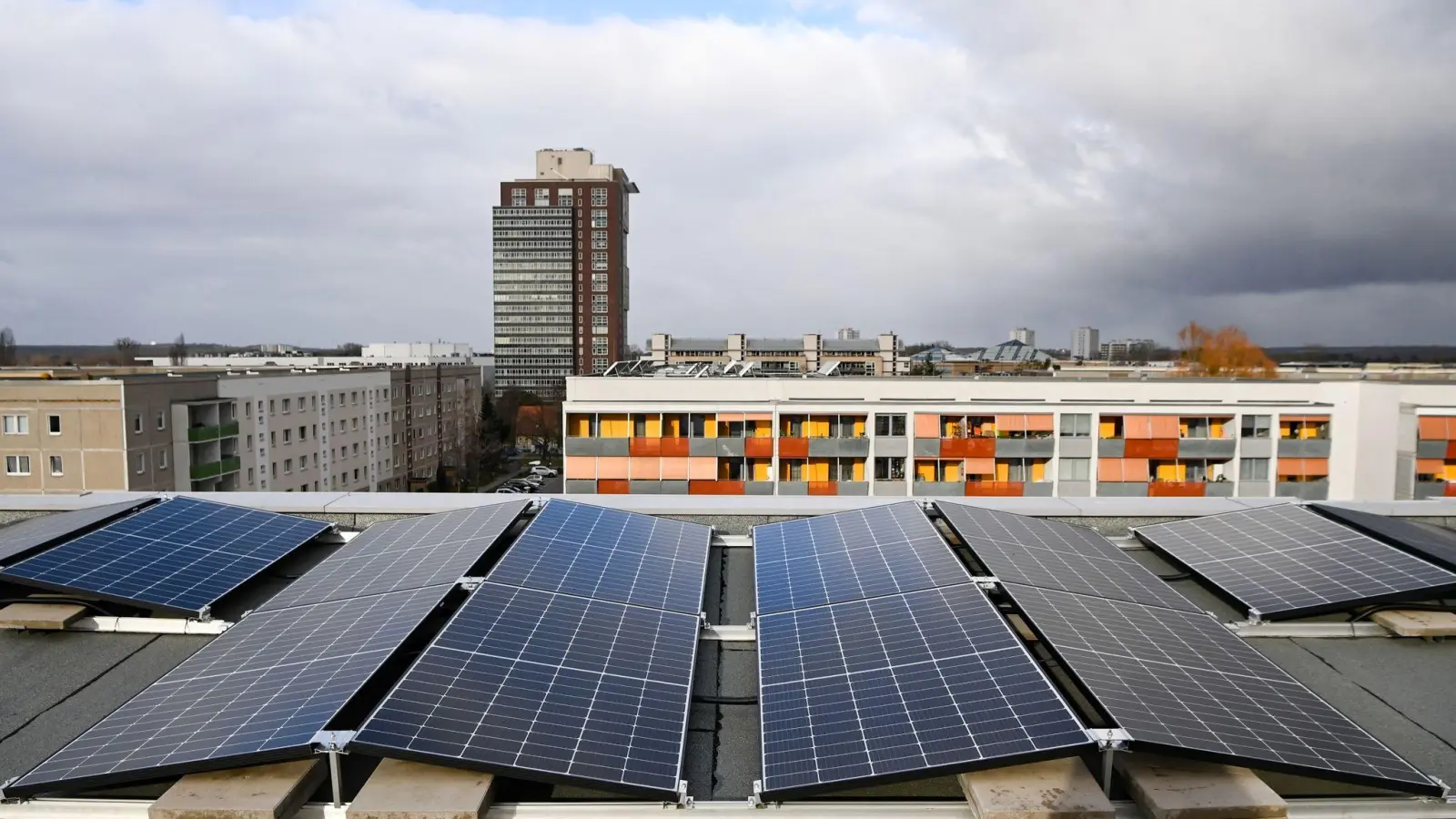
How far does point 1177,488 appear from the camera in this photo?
3403 cm

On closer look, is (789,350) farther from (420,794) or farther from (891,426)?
(420,794)

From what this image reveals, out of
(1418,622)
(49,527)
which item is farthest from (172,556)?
(1418,622)

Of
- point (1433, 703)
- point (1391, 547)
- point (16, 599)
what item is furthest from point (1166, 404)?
point (16, 599)

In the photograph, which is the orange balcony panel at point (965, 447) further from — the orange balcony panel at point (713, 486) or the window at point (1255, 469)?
the window at point (1255, 469)

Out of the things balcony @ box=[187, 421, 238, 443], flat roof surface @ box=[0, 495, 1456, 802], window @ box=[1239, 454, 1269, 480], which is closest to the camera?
flat roof surface @ box=[0, 495, 1456, 802]

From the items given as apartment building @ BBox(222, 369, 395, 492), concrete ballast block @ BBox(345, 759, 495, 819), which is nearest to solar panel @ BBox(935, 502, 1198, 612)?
concrete ballast block @ BBox(345, 759, 495, 819)

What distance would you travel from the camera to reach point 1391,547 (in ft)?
26.7

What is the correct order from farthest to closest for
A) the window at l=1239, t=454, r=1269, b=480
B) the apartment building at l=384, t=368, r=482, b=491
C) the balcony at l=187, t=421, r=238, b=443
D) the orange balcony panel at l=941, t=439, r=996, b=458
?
1. the apartment building at l=384, t=368, r=482, b=491
2. the balcony at l=187, t=421, r=238, b=443
3. the window at l=1239, t=454, r=1269, b=480
4. the orange balcony panel at l=941, t=439, r=996, b=458

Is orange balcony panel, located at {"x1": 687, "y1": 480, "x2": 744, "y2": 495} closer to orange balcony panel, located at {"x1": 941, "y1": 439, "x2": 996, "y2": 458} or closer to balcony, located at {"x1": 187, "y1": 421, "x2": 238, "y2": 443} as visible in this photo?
orange balcony panel, located at {"x1": 941, "y1": 439, "x2": 996, "y2": 458}

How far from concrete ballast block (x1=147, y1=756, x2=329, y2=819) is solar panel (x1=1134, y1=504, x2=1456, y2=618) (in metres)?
7.94

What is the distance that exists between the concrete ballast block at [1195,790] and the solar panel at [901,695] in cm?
56

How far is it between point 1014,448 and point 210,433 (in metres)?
43.4

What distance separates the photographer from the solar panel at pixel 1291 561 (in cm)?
740

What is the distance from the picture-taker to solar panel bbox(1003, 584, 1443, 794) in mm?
4652
